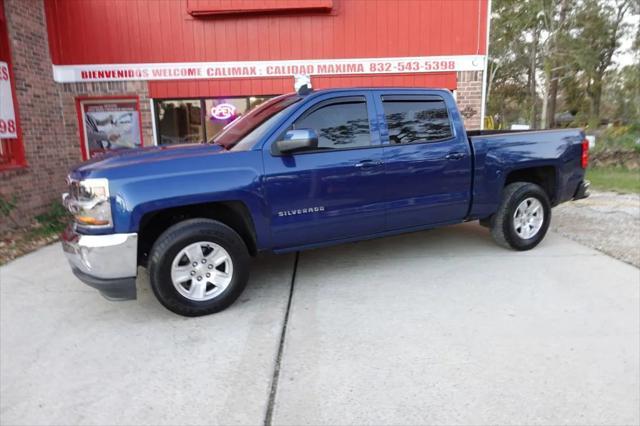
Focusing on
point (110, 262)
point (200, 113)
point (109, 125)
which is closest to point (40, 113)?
point (109, 125)

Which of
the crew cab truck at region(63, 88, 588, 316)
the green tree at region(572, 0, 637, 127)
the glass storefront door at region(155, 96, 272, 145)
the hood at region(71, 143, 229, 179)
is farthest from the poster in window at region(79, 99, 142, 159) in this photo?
the green tree at region(572, 0, 637, 127)

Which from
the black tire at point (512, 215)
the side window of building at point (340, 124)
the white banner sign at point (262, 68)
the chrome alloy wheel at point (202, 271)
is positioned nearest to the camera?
the chrome alloy wheel at point (202, 271)

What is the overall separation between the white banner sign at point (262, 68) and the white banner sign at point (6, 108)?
153cm

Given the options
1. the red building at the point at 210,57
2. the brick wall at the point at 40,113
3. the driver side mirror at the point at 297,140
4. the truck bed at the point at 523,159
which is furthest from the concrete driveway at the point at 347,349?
the red building at the point at 210,57

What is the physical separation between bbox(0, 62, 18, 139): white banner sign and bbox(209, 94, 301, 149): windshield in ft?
14.9

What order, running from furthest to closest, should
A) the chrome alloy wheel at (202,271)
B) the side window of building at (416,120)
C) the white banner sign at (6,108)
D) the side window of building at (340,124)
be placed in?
1. the white banner sign at (6,108)
2. the side window of building at (416,120)
3. the side window of building at (340,124)
4. the chrome alloy wheel at (202,271)

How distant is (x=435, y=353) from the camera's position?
3.18 m

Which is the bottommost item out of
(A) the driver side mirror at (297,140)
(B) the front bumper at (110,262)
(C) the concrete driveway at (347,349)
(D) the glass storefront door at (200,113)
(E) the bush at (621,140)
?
(C) the concrete driveway at (347,349)

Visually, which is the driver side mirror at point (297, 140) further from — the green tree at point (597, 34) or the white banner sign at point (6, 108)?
the green tree at point (597, 34)

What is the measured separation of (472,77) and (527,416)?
7943 mm

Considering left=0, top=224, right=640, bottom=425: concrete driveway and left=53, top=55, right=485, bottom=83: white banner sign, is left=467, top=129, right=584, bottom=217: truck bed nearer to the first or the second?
left=0, top=224, right=640, bottom=425: concrete driveway

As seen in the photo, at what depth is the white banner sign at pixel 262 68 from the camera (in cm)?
878

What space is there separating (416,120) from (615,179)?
348 inches

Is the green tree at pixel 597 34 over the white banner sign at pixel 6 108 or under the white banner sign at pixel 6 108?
over
